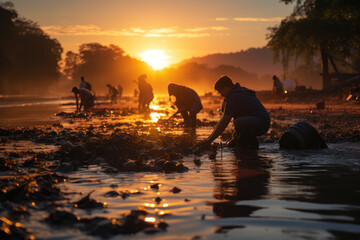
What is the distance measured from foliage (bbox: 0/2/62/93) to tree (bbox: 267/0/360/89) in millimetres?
41752

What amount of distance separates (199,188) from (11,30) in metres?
64.9

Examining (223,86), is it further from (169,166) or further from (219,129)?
(169,166)

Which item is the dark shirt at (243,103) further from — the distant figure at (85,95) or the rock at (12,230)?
the distant figure at (85,95)

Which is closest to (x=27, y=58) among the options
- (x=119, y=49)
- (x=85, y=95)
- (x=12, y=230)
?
(x=85, y=95)

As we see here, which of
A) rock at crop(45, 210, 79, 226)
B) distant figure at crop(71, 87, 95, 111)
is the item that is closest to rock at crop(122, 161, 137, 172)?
rock at crop(45, 210, 79, 226)

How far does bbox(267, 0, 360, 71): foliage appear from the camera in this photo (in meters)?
30.9

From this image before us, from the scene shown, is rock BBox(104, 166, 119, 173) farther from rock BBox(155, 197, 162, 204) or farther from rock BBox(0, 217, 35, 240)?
rock BBox(0, 217, 35, 240)

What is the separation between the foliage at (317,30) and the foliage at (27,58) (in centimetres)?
4164

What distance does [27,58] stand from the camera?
78.8 m

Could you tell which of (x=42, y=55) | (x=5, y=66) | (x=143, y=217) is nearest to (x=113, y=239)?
(x=143, y=217)

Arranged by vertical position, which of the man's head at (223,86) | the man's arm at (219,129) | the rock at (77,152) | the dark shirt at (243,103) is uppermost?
the man's head at (223,86)

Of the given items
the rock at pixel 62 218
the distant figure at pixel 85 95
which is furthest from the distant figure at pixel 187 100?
the distant figure at pixel 85 95

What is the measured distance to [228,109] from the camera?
8.69 m

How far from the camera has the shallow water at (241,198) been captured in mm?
3844
